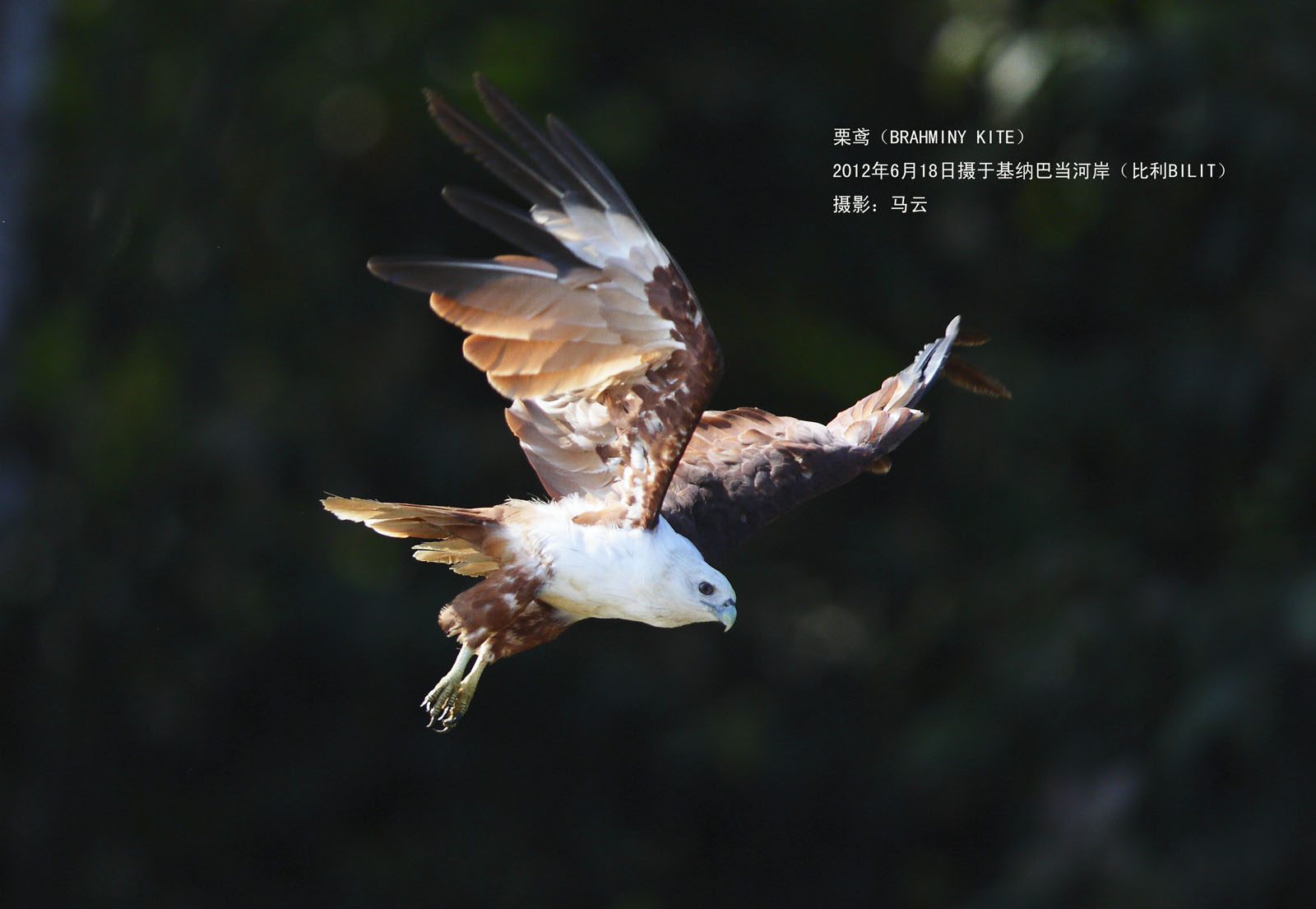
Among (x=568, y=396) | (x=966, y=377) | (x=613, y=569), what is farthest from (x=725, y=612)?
(x=966, y=377)

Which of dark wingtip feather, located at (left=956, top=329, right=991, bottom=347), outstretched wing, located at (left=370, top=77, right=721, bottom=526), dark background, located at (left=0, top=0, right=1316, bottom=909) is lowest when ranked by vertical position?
dark background, located at (left=0, top=0, right=1316, bottom=909)

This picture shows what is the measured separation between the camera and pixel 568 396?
4.13m

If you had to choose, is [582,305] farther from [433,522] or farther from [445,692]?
[445,692]

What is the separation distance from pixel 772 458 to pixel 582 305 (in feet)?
3.03

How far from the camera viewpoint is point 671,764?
34.9 ft

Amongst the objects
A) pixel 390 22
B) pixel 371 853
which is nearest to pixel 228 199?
pixel 390 22

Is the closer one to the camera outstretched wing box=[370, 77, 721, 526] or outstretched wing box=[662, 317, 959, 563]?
outstretched wing box=[370, 77, 721, 526]

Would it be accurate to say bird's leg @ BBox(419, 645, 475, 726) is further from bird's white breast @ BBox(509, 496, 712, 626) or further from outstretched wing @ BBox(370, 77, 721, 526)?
outstretched wing @ BBox(370, 77, 721, 526)

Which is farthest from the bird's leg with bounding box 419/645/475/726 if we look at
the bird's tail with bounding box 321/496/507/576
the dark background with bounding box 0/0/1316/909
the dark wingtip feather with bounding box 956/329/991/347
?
the dark background with bounding box 0/0/1316/909

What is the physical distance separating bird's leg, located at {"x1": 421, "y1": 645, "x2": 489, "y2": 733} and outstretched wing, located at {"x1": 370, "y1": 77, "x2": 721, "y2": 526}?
0.52 m

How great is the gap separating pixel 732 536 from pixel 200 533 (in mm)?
6780

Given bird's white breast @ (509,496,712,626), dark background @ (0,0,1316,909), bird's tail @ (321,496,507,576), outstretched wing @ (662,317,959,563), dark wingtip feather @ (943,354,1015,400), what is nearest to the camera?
bird's white breast @ (509,496,712,626)

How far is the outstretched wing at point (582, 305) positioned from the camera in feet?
12.4

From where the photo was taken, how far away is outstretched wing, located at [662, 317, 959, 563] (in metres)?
4.40
